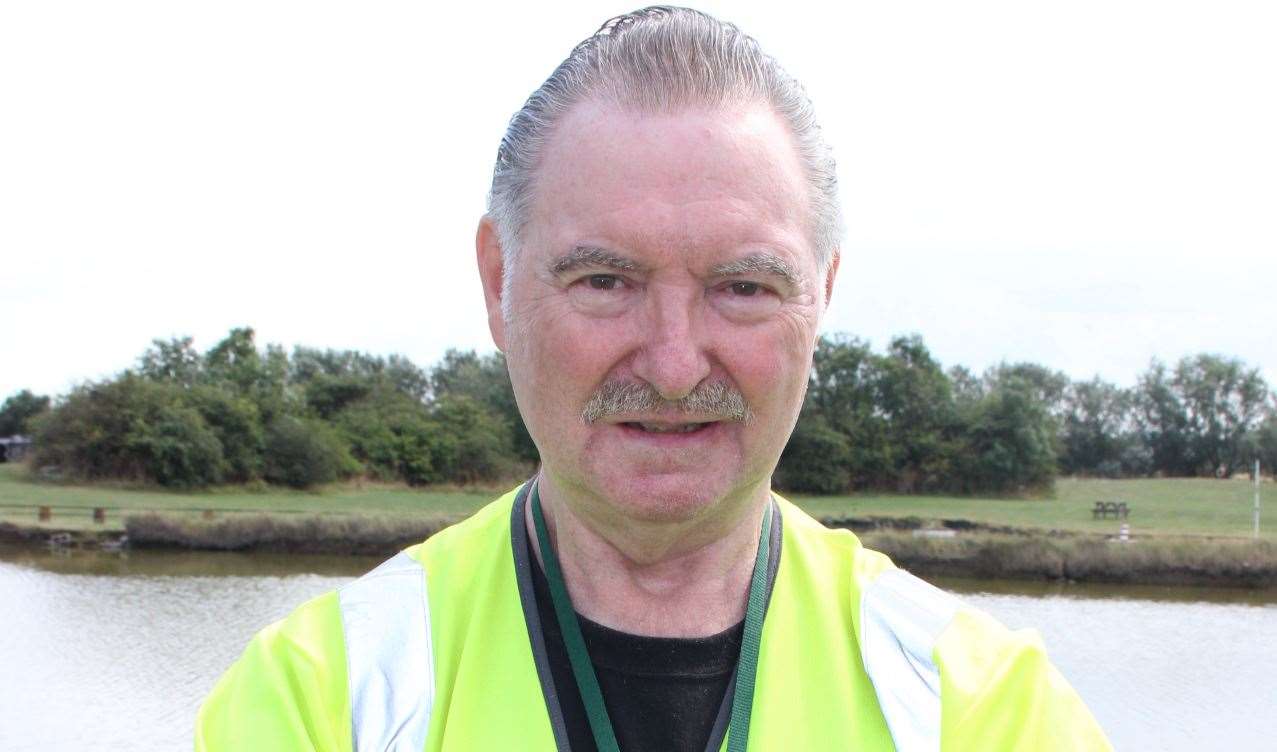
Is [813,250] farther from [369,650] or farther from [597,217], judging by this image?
[369,650]

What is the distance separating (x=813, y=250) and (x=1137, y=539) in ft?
115

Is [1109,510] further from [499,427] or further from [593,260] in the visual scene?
[593,260]

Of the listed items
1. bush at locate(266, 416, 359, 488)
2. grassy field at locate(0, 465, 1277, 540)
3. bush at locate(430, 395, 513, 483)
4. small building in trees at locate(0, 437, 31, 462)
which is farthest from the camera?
small building in trees at locate(0, 437, 31, 462)

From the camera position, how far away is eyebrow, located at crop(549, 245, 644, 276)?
1.64m

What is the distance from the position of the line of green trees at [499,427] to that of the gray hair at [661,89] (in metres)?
46.7

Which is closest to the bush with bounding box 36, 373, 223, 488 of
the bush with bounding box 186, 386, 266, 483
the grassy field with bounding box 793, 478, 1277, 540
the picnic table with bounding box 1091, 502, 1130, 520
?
the bush with bounding box 186, 386, 266, 483

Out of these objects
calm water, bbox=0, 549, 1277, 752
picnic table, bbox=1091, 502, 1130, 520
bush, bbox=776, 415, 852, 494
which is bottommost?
calm water, bbox=0, 549, 1277, 752

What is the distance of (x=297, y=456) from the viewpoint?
48625 millimetres

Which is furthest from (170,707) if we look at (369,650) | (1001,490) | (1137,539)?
(1001,490)

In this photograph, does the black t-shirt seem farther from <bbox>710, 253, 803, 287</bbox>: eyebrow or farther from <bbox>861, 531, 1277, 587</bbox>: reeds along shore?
<bbox>861, 531, 1277, 587</bbox>: reeds along shore

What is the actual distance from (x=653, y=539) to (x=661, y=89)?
0.69 meters

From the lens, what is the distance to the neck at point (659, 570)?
185 centimetres

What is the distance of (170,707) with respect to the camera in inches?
659

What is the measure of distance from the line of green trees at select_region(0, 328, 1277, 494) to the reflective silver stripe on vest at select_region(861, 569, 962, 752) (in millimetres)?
46700
